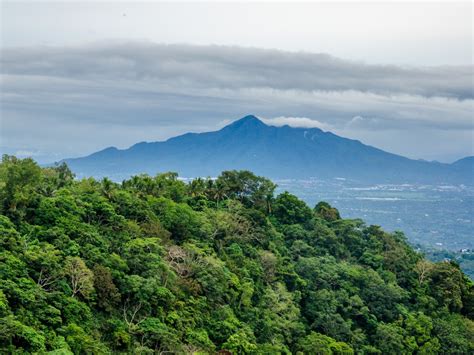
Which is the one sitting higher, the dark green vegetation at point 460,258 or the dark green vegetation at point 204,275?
the dark green vegetation at point 204,275

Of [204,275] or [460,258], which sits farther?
[460,258]

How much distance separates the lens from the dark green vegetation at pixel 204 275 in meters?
A: 20.8

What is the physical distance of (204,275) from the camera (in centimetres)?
2695

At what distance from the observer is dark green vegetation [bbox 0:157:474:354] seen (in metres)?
20.8

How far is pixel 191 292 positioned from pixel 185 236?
4886mm

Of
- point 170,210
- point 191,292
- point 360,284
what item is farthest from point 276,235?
point 191,292

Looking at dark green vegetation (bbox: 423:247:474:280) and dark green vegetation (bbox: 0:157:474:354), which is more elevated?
dark green vegetation (bbox: 0:157:474:354)

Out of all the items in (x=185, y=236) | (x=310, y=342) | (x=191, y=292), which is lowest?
(x=310, y=342)

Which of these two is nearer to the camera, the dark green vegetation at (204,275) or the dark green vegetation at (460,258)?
the dark green vegetation at (204,275)

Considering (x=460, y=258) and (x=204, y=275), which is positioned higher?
(x=204, y=275)

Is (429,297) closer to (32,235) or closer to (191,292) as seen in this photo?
(191,292)

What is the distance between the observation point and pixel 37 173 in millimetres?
25422

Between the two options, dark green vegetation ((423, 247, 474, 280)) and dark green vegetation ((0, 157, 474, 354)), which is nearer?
dark green vegetation ((0, 157, 474, 354))

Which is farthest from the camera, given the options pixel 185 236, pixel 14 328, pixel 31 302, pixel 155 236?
pixel 185 236
